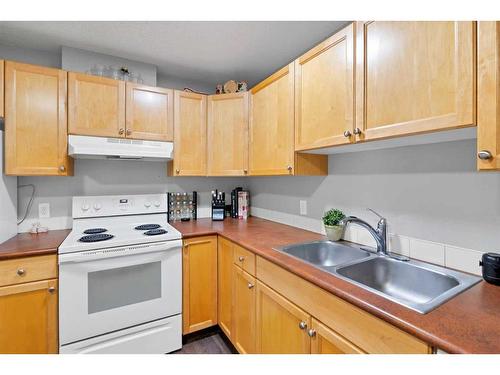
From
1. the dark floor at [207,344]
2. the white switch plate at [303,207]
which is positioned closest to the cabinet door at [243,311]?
the dark floor at [207,344]

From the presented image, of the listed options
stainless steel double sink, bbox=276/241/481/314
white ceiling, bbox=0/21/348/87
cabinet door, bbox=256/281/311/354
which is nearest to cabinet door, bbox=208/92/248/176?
white ceiling, bbox=0/21/348/87

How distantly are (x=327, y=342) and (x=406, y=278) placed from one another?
0.55 meters

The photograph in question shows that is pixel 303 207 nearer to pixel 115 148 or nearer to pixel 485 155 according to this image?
pixel 485 155

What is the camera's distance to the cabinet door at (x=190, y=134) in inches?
86.1

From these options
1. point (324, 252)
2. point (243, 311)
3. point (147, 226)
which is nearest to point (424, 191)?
point (324, 252)

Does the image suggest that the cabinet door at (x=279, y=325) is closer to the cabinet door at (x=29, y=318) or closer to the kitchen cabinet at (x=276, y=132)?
the kitchen cabinet at (x=276, y=132)

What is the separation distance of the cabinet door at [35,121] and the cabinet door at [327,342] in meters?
1.93

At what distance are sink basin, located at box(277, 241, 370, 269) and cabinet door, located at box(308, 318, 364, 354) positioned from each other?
494 mm

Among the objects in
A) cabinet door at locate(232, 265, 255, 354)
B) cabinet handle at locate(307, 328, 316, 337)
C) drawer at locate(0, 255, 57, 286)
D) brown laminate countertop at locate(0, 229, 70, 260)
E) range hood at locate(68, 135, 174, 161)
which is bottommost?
cabinet door at locate(232, 265, 255, 354)

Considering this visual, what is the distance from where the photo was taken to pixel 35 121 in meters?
1.70

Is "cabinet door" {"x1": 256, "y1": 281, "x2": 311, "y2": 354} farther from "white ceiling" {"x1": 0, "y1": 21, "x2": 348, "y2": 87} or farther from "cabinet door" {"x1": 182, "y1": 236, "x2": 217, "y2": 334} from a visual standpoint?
"white ceiling" {"x1": 0, "y1": 21, "x2": 348, "y2": 87}

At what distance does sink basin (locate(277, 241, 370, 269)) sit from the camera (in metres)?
1.53

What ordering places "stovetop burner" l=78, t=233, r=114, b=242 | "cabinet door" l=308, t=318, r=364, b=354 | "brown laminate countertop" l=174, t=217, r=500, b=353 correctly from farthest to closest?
1. "stovetop burner" l=78, t=233, r=114, b=242
2. "cabinet door" l=308, t=318, r=364, b=354
3. "brown laminate countertop" l=174, t=217, r=500, b=353
